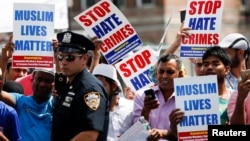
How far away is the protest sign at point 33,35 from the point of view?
1088 centimetres

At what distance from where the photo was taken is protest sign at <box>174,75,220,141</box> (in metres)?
9.70

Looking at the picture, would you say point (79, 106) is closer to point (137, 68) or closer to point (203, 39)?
point (203, 39)

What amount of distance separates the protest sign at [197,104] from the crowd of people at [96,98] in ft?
0.27

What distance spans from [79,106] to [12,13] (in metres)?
2.83

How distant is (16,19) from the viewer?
36.2ft

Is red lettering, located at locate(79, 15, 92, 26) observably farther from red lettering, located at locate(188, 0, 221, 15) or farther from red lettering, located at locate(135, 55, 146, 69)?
red lettering, located at locate(188, 0, 221, 15)

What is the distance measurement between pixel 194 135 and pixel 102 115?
3.44 ft

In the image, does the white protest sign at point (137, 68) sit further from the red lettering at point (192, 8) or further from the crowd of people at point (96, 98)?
the red lettering at point (192, 8)

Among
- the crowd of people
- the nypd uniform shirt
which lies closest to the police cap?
the crowd of people

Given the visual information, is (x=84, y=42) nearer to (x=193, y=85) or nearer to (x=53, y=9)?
(x=193, y=85)

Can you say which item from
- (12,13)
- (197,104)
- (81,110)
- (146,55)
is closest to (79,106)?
(81,110)

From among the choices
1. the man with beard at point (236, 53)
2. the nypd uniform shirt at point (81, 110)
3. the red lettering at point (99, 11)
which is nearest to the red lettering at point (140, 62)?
the red lettering at point (99, 11)

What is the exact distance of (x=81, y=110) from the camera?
29.4 ft

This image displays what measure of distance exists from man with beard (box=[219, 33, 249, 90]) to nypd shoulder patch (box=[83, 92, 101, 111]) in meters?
2.31
